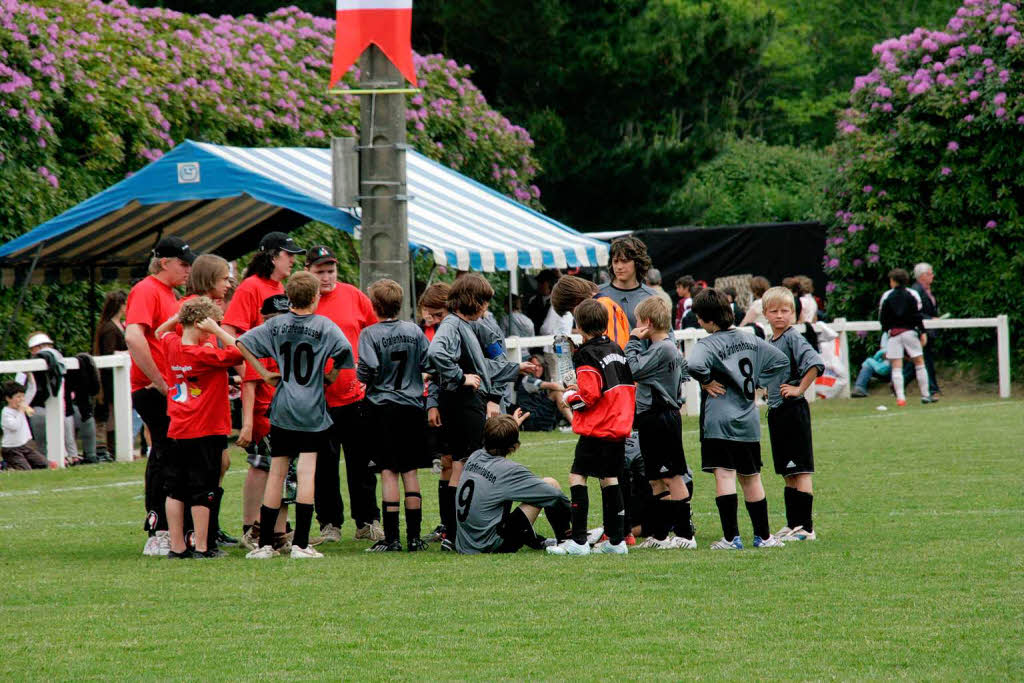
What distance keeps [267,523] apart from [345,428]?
0.98 meters

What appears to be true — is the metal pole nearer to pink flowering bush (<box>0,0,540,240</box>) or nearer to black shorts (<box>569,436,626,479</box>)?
black shorts (<box>569,436,626,479</box>)

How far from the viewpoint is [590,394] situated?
30.6 ft

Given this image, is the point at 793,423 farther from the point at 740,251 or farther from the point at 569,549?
the point at 740,251

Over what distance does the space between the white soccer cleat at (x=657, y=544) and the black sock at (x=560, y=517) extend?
513 mm

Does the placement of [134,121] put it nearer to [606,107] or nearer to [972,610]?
[972,610]

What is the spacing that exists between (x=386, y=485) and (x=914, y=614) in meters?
3.73

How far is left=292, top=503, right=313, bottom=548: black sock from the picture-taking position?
30.9 ft

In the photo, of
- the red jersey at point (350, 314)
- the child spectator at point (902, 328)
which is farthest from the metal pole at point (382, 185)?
the child spectator at point (902, 328)

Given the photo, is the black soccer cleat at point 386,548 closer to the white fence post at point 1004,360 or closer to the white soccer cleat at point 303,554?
the white soccer cleat at point 303,554

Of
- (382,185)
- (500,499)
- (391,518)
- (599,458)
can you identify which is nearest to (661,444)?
(599,458)

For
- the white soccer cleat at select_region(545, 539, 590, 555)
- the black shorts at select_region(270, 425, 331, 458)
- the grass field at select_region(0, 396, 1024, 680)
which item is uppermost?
the black shorts at select_region(270, 425, 331, 458)

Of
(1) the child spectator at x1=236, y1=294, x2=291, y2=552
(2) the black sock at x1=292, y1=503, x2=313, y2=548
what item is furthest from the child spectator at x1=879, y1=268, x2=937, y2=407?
(2) the black sock at x1=292, y1=503, x2=313, y2=548

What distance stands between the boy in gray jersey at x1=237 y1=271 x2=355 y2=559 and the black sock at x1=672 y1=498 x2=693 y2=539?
216 centimetres

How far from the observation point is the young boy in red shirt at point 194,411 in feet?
30.9
